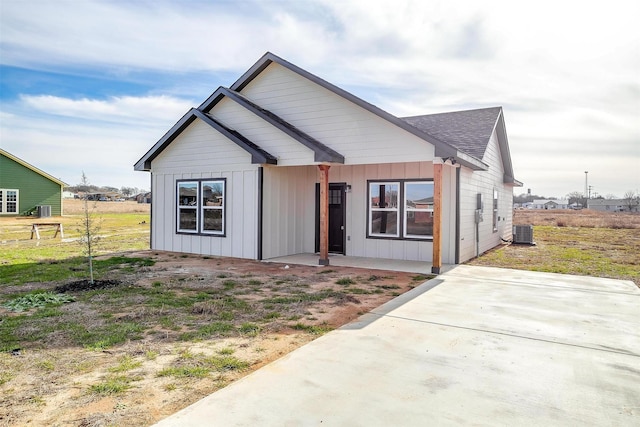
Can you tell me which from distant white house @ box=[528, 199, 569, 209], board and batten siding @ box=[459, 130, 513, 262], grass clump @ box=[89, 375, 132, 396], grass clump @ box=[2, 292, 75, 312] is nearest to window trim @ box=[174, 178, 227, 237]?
grass clump @ box=[2, 292, 75, 312]

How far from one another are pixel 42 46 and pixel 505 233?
20.0 meters

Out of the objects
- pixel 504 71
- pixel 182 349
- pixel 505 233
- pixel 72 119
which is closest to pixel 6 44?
pixel 72 119

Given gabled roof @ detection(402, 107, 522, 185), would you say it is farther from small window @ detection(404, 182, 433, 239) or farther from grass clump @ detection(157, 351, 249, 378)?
grass clump @ detection(157, 351, 249, 378)

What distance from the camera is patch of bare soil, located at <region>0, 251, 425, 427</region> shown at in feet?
9.76

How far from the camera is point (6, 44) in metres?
14.9

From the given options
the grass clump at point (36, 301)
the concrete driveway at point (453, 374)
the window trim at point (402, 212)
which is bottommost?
the concrete driveway at point (453, 374)

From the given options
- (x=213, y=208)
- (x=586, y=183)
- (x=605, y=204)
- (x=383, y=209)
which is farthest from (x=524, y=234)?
(x=586, y=183)

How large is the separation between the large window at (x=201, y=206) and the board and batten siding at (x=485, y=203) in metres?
Result: 6.94

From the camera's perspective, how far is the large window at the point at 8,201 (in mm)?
31109

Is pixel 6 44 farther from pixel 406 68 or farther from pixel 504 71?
pixel 504 71

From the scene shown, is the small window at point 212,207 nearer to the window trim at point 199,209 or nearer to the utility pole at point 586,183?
the window trim at point 199,209

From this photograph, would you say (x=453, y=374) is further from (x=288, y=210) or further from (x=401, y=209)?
(x=288, y=210)

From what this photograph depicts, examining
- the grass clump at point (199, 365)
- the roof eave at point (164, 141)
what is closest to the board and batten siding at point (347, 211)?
the roof eave at point (164, 141)

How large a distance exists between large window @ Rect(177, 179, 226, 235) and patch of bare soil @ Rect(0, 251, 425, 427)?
4.54 metres
